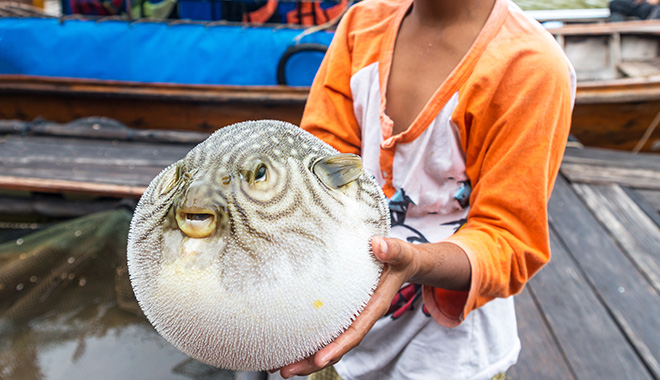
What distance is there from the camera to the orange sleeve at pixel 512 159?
73 cm

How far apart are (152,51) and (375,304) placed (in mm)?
3064

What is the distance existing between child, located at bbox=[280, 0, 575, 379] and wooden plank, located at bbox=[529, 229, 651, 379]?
77 centimetres

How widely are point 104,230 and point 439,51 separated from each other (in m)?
1.88

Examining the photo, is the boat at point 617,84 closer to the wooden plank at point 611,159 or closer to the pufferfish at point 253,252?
the wooden plank at point 611,159

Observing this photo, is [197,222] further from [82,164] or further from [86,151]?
[86,151]

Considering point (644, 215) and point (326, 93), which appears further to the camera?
point (644, 215)

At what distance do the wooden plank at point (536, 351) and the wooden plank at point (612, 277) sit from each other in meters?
0.16

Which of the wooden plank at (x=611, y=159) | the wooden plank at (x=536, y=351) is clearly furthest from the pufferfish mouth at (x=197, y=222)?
the wooden plank at (x=611, y=159)

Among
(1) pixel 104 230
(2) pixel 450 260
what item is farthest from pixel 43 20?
(2) pixel 450 260

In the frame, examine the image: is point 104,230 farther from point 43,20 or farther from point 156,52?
point 43,20

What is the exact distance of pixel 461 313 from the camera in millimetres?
818

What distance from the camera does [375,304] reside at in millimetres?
640

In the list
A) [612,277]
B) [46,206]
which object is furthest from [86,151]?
[612,277]

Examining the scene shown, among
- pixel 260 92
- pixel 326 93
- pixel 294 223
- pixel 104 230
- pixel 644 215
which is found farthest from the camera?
pixel 260 92
